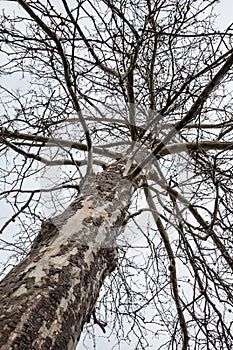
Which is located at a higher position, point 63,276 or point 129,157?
point 129,157

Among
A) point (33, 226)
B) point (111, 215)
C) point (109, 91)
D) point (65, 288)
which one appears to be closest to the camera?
point (65, 288)

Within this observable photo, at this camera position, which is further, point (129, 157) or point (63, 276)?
point (129, 157)

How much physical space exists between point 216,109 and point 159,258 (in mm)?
992

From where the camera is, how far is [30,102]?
2697mm

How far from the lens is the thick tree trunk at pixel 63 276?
994mm

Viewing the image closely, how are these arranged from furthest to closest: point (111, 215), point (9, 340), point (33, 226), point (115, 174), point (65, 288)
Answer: point (33, 226) → point (115, 174) → point (111, 215) → point (65, 288) → point (9, 340)

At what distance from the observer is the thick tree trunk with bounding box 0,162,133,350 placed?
3.26 ft

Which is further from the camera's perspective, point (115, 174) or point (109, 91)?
point (109, 91)

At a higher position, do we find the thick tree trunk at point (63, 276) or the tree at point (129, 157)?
the tree at point (129, 157)

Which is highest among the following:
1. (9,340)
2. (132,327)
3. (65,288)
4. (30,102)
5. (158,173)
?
(158,173)

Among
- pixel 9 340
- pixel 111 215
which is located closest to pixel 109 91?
pixel 111 215

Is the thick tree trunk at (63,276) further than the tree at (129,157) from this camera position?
No

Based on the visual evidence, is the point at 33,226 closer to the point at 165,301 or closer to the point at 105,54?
the point at 165,301

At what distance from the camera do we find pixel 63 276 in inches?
48.4
